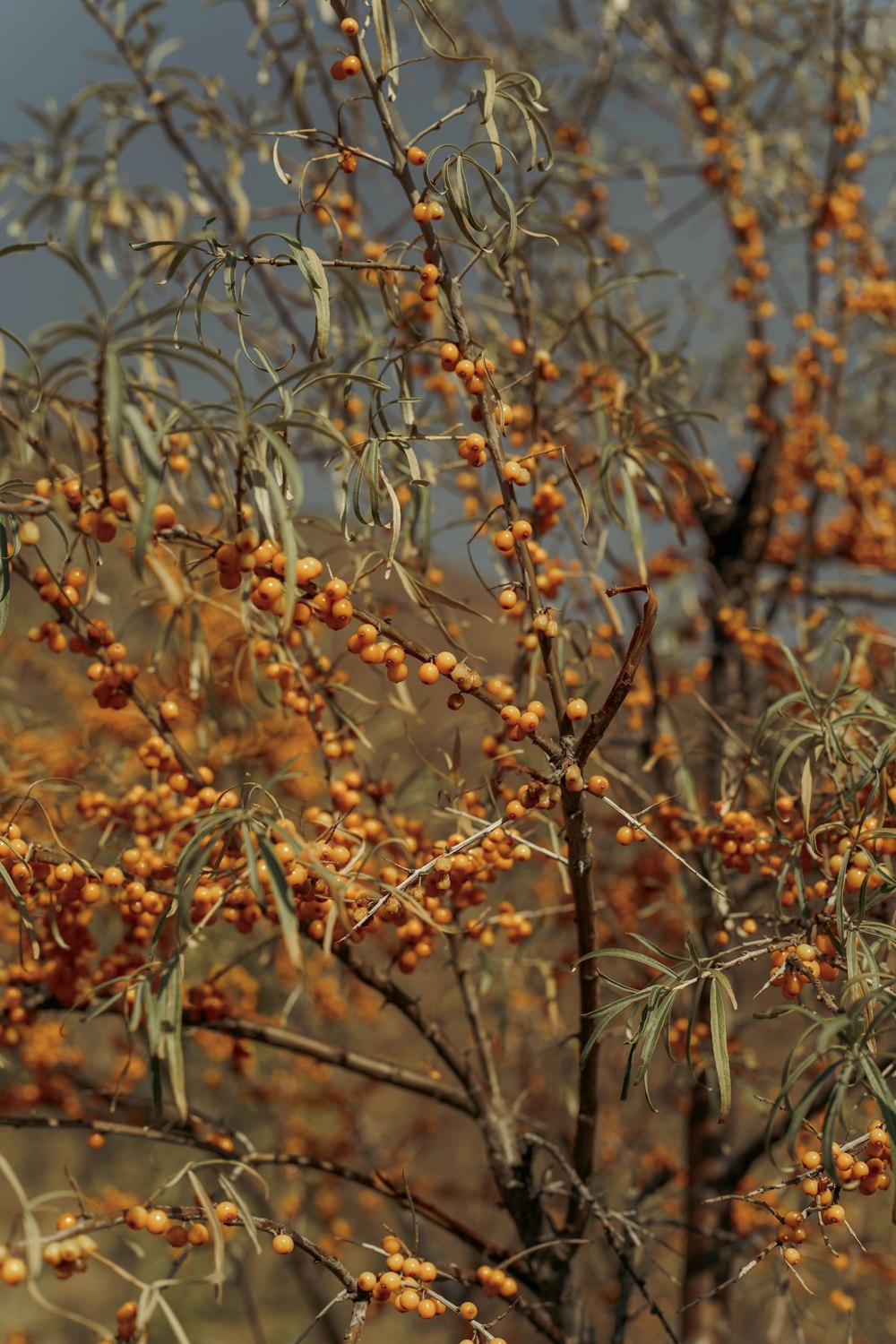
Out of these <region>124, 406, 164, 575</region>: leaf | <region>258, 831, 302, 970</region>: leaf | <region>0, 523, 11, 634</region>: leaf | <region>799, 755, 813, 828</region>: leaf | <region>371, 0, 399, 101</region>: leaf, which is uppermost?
<region>371, 0, 399, 101</region>: leaf

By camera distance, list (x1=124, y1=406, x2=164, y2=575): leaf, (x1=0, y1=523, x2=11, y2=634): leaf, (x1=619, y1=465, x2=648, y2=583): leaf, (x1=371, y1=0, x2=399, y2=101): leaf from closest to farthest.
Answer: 1. (x1=124, y1=406, x2=164, y2=575): leaf
2. (x1=0, y1=523, x2=11, y2=634): leaf
3. (x1=371, y1=0, x2=399, y2=101): leaf
4. (x1=619, y1=465, x2=648, y2=583): leaf

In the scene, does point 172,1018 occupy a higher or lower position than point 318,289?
lower

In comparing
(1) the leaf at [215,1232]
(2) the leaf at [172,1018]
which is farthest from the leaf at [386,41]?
(1) the leaf at [215,1232]

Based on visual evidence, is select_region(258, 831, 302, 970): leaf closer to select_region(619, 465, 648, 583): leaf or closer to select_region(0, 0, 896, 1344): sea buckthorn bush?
select_region(0, 0, 896, 1344): sea buckthorn bush

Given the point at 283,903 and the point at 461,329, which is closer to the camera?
the point at 283,903

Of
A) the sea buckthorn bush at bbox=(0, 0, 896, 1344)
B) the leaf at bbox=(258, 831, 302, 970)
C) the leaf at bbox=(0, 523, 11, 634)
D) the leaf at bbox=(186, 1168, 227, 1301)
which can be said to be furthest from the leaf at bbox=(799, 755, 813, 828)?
the leaf at bbox=(0, 523, 11, 634)

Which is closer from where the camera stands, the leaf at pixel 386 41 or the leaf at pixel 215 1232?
the leaf at pixel 215 1232

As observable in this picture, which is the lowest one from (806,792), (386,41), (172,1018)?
(172,1018)

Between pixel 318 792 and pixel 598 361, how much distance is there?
4.49 ft

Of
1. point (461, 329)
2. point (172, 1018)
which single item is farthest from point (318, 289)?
point (172, 1018)

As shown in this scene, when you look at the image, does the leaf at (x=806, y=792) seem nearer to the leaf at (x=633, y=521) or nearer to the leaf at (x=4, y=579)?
the leaf at (x=633, y=521)

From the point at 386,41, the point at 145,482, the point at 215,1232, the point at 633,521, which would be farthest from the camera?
the point at 633,521

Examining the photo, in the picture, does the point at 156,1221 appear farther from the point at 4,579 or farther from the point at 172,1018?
the point at 4,579

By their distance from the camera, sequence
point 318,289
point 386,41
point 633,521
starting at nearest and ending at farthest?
1. point 318,289
2. point 386,41
3. point 633,521
